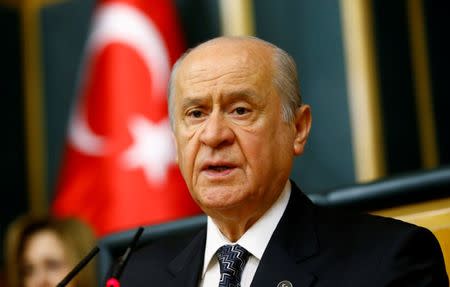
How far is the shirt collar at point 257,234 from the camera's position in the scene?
6.91 ft

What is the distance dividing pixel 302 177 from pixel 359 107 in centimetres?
51

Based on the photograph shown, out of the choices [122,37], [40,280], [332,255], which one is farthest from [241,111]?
[122,37]

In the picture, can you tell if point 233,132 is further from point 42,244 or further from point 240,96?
point 42,244

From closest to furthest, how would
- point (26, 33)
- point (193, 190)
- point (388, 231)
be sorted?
point (388, 231) < point (193, 190) < point (26, 33)

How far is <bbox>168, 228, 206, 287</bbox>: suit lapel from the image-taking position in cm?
215

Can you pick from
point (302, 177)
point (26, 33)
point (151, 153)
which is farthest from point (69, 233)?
point (26, 33)

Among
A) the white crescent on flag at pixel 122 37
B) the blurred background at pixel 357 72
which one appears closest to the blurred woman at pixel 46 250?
the white crescent on flag at pixel 122 37

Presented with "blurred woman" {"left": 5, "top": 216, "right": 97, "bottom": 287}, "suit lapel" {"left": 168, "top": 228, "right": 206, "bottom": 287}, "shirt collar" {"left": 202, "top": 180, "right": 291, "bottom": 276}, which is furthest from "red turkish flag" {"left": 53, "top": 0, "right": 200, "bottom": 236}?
"shirt collar" {"left": 202, "top": 180, "right": 291, "bottom": 276}

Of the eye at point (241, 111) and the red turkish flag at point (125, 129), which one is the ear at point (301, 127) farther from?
the red turkish flag at point (125, 129)

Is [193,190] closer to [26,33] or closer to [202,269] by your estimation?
[202,269]

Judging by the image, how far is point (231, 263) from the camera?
2.06 meters

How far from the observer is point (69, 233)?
158 inches

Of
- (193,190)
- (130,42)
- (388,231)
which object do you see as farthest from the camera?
(130,42)

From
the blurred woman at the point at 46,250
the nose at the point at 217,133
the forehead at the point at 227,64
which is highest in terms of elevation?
the forehead at the point at 227,64
